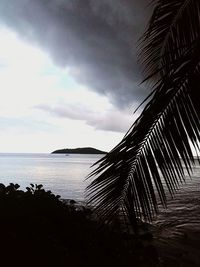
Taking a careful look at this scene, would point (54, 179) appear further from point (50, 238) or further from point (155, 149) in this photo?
point (155, 149)

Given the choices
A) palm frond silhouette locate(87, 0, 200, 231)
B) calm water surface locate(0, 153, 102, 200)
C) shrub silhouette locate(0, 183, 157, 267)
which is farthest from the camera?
calm water surface locate(0, 153, 102, 200)

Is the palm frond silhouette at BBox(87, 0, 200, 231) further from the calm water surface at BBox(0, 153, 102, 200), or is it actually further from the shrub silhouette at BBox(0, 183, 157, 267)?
the shrub silhouette at BBox(0, 183, 157, 267)

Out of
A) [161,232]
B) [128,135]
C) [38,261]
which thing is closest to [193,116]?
[128,135]

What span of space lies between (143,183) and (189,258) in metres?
7.00

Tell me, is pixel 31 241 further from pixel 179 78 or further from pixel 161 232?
pixel 161 232

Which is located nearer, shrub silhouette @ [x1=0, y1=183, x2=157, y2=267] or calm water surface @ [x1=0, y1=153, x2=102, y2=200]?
shrub silhouette @ [x1=0, y1=183, x2=157, y2=267]

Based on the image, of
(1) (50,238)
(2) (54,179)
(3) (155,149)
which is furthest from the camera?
(2) (54,179)

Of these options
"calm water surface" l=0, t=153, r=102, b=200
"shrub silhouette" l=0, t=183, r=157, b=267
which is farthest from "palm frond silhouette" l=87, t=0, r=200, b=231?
"shrub silhouette" l=0, t=183, r=157, b=267

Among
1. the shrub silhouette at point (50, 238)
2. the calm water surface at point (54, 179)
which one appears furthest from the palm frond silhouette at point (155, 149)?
the shrub silhouette at point (50, 238)

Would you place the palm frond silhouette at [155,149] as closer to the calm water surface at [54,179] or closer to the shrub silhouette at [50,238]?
the calm water surface at [54,179]

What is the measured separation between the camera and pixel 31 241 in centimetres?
546

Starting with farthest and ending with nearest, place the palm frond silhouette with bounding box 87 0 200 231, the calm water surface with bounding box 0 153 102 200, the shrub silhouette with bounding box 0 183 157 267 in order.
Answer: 1. the calm water surface with bounding box 0 153 102 200
2. the shrub silhouette with bounding box 0 183 157 267
3. the palm frond silhouette with bounding box 87 0 200 231

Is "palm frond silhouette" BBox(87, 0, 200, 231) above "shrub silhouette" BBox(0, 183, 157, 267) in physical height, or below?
above

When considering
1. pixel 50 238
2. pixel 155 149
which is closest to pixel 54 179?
pixel 50 238
